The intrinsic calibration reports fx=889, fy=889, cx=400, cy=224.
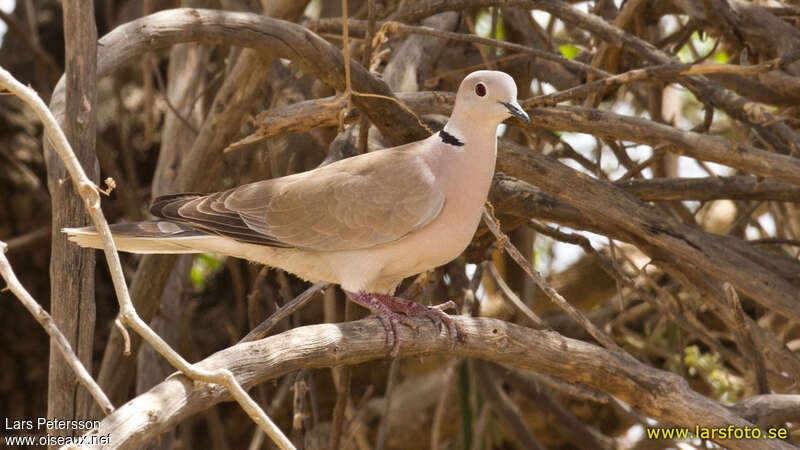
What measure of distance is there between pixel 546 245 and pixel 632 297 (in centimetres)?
80

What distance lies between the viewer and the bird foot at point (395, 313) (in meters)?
2.37

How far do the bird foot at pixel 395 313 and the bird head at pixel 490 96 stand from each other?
570mm

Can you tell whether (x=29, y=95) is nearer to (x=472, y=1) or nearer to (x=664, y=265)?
(x=472, y=1)

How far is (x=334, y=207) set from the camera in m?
2.62

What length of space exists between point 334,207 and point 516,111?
60cm

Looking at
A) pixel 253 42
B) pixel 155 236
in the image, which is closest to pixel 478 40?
pixel 253 42

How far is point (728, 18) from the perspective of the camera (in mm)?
3234

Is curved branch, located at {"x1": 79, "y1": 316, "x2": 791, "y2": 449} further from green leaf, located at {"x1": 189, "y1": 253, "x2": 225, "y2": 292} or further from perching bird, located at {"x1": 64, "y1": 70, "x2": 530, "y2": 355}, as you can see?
green leaf, located at {"x1": 189, "y1": 253, "x2": 225, "y2": 292}

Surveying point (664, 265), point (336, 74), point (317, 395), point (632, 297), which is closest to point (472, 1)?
point (336, 74)

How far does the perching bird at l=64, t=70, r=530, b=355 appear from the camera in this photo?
98.9 inches

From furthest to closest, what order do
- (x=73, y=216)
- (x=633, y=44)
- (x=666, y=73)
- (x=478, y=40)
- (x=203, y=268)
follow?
(x=203, y=268) < (x=633, y=44) < (x=478, y=40) < (x=666, y=73) < (x=73, y=216)

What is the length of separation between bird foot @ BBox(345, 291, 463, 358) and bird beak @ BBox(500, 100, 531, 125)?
1.91ft

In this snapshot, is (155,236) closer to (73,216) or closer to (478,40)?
(73,216)

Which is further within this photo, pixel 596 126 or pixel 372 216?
pixel 596 126
